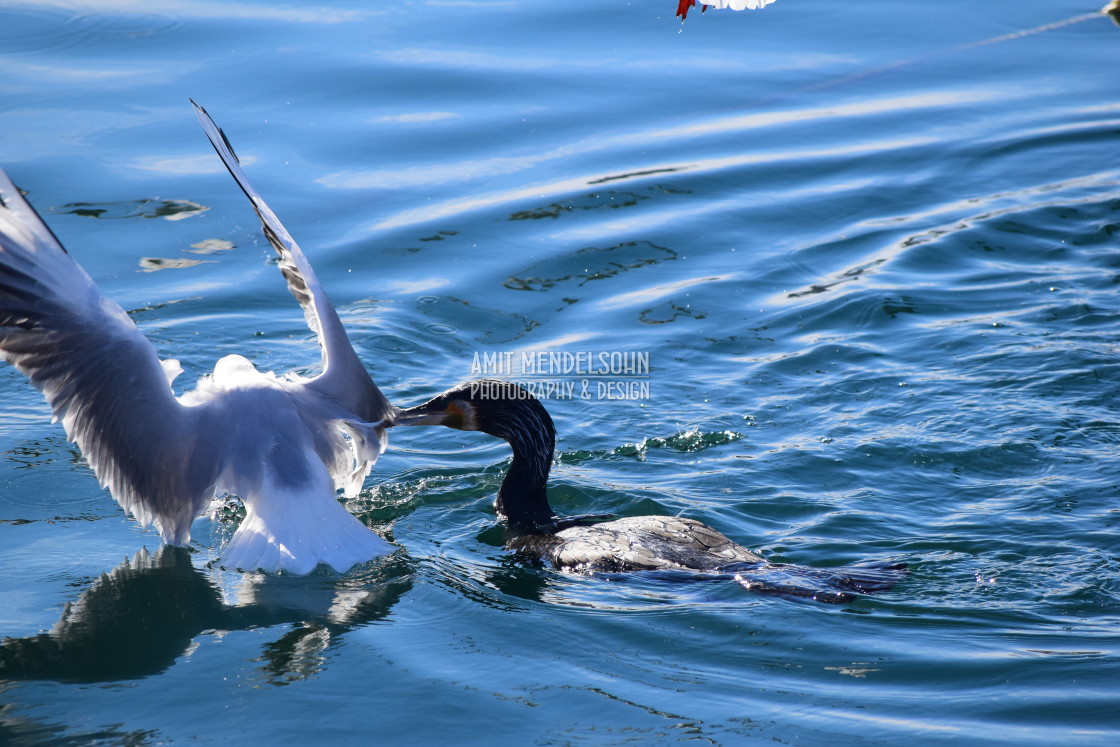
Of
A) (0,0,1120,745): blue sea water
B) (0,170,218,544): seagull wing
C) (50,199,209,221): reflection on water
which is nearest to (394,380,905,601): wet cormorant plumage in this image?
(0,0,1120,745): blue sea water

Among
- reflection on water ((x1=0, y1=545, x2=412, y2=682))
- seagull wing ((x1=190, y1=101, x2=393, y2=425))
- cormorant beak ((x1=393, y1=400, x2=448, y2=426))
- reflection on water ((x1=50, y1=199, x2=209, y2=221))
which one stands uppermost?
reflection on water ((x1=50, y1=199, x2=209, y2=221))

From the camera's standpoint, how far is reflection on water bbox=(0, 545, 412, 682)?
4.98 m

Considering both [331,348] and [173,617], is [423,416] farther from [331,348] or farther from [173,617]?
[173,617]

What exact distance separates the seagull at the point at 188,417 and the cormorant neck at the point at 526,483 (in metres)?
0.71

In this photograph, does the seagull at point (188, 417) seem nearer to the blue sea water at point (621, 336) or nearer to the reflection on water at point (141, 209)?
the blue sea water at point (621, 336)

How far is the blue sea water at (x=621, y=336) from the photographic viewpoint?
4820 mm

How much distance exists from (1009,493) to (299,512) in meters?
3.58

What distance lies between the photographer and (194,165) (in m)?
10.8

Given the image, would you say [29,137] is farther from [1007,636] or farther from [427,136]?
[1007,636]

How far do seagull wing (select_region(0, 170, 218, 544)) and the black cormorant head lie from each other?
1.18 m

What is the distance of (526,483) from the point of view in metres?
6.55

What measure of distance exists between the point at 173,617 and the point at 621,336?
3.93 meters

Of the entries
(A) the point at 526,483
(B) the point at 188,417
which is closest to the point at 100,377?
(B) the point at 188,417

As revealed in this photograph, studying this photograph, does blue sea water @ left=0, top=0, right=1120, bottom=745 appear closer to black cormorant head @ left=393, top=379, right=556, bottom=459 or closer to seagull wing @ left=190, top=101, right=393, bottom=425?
black cormorant head @ left=393, top=379, right=556, bottom=459
